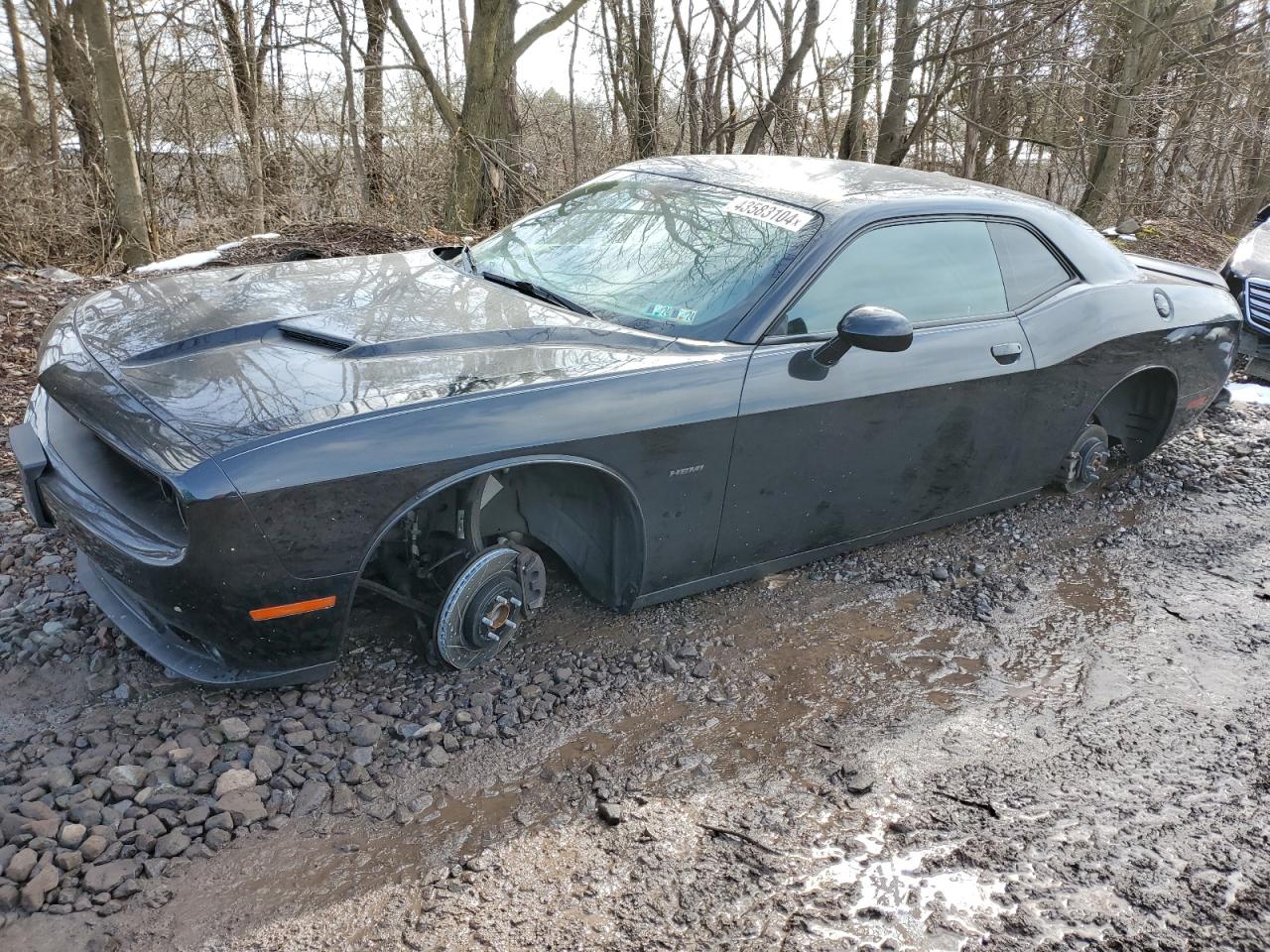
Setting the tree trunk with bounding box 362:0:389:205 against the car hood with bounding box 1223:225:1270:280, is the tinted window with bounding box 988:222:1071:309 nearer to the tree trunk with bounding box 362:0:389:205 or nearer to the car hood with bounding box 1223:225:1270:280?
the car hood with bounding box 1223:225:1270:280

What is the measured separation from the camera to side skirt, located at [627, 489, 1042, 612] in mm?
3256

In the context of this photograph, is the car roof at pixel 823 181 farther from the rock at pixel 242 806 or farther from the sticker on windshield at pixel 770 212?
the rock at pixel 242 806

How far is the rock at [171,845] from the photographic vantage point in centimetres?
225

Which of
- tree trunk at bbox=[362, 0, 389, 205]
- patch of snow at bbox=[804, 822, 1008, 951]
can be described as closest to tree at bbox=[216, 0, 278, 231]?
tree trunk at bbox=[362, 0, 389, 205]

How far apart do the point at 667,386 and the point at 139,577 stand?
5.05 ft

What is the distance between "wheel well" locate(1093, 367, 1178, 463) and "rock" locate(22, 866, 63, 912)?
4.52 m

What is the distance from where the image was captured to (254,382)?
259 centimetres

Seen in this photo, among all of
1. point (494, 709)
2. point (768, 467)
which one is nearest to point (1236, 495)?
point (768, 467)

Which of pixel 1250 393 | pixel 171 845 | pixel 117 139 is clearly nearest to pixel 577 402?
pixel 171 845

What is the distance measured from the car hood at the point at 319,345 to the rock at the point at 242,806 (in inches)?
34.7

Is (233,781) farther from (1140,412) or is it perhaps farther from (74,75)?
(74,75)

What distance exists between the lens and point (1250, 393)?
662 cm

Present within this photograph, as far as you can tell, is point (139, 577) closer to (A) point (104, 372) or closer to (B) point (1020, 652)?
(A) point (104, 372)

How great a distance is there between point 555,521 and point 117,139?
7.07m
